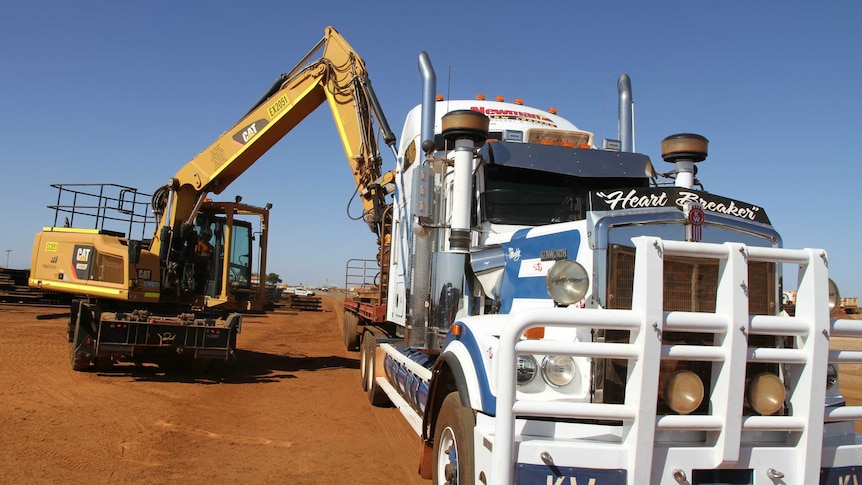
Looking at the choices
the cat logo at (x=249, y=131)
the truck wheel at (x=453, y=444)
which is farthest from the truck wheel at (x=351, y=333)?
the truck wheel at (x=453, y=444)

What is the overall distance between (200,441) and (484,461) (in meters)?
4.48

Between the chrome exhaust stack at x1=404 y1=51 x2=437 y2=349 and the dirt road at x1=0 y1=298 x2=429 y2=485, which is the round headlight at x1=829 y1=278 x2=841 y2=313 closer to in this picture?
the chrome exhaust stack at x1=404 y1=51 x2=437 y2=349

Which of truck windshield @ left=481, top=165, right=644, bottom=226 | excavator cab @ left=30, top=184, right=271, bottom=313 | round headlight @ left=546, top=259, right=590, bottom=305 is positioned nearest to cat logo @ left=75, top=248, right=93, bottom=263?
excavator cab @ left=30, top=184, right=271, bottom=313

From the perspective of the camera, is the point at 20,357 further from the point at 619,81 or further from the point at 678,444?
the point at 678,444

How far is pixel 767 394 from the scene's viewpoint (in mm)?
3674

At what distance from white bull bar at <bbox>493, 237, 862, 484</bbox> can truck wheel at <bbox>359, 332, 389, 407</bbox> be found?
235 inches

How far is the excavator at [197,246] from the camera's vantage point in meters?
10.7

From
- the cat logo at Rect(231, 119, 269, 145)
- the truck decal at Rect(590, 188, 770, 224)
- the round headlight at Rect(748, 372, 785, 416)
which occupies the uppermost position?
the cat logo at Rect(231, 119, 269, 145)

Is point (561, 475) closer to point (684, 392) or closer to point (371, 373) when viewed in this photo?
point (684, 392)

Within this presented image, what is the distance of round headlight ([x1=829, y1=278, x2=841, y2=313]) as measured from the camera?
386 cm

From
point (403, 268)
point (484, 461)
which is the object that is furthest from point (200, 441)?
point (484, 461)

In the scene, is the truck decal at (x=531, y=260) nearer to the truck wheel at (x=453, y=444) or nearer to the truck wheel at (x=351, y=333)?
the truck wheel at (x=453, y=444)

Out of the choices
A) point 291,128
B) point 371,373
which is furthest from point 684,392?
point 291,128

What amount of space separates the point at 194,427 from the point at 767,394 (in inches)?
246
